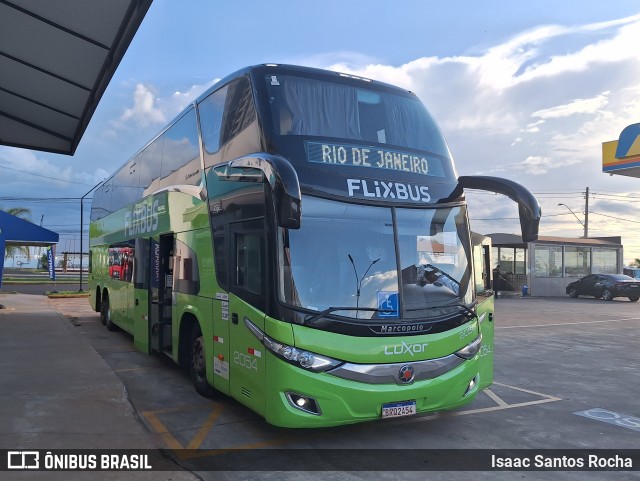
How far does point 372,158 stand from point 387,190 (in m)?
0.43

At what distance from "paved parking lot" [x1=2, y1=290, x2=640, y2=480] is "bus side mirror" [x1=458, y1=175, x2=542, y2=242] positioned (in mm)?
Result: 2248

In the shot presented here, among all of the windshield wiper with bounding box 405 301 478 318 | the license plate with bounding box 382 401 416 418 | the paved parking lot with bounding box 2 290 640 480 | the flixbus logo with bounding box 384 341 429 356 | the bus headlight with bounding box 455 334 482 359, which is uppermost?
the windshield wiper with bounding box 405 301 478 318

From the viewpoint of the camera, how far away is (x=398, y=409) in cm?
511

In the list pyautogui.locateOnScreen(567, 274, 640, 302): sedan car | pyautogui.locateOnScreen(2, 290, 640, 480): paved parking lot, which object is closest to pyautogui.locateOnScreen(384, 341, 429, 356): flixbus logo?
pyautogui.locateOnScreen(2, 290, 640, 480): paved parking lot

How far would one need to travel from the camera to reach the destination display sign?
5.54 m

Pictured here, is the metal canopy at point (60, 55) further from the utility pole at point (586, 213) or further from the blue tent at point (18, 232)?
the utility pole at point (586, 213)

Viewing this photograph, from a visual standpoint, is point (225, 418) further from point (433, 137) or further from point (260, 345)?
point (433, 137)

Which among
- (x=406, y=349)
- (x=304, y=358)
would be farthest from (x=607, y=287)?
(x=304, y=358)

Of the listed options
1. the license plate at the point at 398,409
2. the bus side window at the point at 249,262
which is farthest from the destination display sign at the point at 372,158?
the license plate at the point at 398,409

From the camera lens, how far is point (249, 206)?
5.63 metres

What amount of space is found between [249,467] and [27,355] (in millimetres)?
7037

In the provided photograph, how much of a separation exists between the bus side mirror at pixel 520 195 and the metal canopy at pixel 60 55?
5690 mm

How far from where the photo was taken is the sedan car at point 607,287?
2941 centimetres

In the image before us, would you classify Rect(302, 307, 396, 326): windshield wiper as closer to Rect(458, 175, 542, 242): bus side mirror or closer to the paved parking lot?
the paved parking lot
